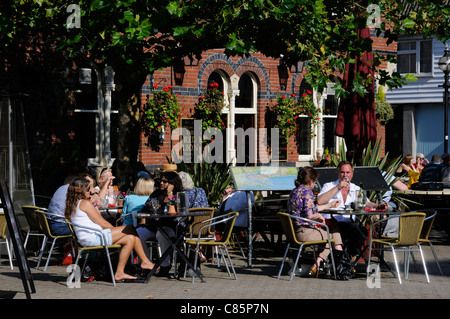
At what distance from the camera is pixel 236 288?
8.95 metres

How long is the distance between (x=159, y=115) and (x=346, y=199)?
7.09m

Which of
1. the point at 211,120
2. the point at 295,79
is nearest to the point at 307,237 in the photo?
the point at 211,120

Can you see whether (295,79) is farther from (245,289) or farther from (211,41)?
(245,289)

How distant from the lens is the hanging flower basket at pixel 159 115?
54.7 feet

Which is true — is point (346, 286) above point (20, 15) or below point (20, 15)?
below

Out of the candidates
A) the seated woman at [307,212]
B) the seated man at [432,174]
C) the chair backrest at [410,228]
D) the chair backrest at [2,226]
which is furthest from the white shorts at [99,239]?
the seated man at [432,174]

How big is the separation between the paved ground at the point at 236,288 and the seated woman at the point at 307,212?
355 millimetres

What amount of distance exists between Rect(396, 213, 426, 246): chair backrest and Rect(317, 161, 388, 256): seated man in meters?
0.61

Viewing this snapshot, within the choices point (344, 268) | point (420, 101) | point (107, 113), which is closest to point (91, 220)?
point (344, 268)

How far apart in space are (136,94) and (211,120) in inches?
199

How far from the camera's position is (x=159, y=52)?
36.2ft

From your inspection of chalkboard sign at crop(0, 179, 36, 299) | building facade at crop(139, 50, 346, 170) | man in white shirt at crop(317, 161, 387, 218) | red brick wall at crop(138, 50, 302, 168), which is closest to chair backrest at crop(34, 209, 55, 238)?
chalkboard sign at crop(0, 179, 36, 299)

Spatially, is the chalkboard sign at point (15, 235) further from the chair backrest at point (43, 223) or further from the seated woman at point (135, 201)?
the seated woman at point (135, 201)

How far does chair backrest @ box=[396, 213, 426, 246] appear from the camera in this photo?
930 cm
